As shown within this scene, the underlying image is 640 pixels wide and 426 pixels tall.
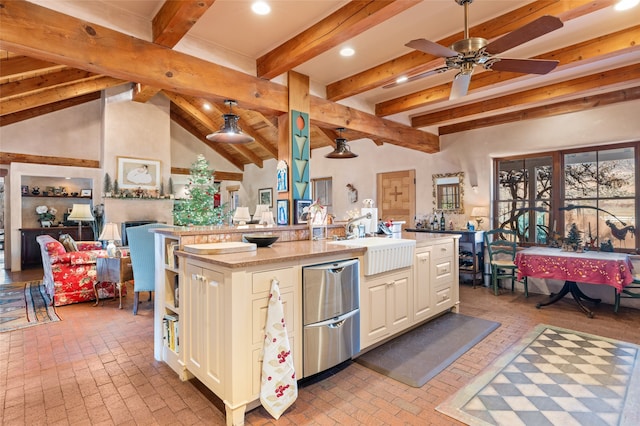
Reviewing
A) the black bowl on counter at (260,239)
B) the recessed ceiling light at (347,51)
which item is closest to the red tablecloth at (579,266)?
the recessed ceiling light at (347,51)

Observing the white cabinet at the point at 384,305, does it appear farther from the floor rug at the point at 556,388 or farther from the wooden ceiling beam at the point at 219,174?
the wooden ceiling beam at the point at 219,174

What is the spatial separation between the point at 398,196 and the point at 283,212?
354 centimetres

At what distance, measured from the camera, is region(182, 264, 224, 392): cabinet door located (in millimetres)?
1986

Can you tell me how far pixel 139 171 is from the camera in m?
7.16

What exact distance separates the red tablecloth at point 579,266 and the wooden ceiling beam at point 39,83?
7466 millimetres

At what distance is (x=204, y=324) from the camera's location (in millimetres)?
2119

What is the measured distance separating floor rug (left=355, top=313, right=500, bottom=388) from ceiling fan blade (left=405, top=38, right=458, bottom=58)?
7.76 ft

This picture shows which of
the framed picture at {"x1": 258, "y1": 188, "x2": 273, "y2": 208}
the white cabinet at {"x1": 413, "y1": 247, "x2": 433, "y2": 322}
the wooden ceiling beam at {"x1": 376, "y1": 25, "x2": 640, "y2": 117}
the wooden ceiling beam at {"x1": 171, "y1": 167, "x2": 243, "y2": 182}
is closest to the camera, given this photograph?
the wooden ceiling beam at {"x1": 376, "y1": 25, "x2": 640, "y2": 117}

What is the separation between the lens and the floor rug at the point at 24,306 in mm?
3670

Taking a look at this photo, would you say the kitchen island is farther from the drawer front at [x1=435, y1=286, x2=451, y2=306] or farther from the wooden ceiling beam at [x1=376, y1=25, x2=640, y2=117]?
the wooden ceiling beam at [x1=376, y1=25, x2=640, y2=117]

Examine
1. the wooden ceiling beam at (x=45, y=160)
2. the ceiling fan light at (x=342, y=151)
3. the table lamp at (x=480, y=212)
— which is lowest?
the table lamp at (x=480, y=212)

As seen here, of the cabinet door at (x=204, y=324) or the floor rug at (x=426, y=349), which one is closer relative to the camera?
the cabinet door at (x=204, y=324)

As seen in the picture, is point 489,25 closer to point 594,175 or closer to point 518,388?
point 518,388

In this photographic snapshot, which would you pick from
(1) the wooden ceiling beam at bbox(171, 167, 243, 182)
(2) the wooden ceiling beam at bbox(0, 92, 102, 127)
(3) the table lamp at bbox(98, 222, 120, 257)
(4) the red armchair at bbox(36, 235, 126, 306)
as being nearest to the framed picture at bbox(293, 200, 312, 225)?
(3) the table lamp at bbox(98, 222, 120, 257)
